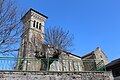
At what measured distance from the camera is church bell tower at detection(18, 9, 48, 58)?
25330 millimetres

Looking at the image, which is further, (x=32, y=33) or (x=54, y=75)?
(x=32, y=33)

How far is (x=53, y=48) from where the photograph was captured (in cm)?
2020

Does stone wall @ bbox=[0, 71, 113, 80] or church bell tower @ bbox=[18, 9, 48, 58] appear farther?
church bell tower @ bbox=[18, 9, 48, 58]

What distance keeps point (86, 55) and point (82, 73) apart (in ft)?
67.9

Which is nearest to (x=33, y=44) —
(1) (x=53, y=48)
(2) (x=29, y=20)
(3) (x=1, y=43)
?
(1) (x=53, y=48)

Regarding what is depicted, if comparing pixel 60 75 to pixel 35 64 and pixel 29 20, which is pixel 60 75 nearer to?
pixel 35 64

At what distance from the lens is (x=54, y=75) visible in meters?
9.63

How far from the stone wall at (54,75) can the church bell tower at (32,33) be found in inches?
597

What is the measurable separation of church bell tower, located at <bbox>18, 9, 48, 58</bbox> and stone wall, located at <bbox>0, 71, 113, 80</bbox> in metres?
15.2

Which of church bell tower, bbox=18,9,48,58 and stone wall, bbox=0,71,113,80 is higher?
church bell tower, bbox=18,9,48,58

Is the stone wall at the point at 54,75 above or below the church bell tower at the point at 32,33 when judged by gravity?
below

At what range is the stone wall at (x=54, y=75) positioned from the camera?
9.15 m

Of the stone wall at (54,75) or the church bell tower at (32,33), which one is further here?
the church bell tower at (32,33)

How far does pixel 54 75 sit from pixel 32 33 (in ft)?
71.7
